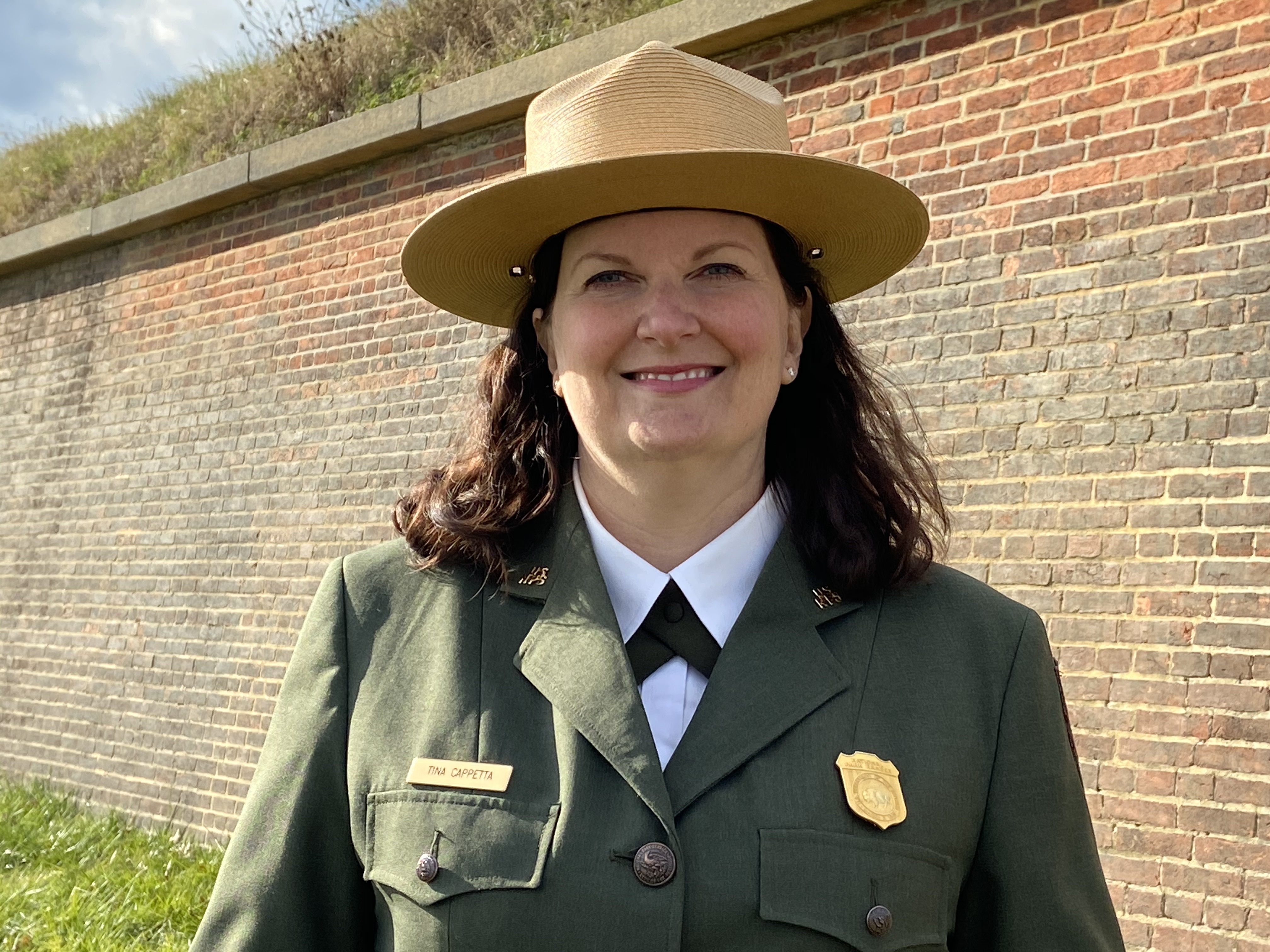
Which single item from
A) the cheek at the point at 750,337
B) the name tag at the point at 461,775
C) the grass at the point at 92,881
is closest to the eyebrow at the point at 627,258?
the cheek at the point at 750,337

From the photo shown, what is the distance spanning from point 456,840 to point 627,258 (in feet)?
3.17

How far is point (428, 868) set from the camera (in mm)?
1824

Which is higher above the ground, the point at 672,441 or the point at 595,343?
the point at 595,343

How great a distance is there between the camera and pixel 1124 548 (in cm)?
443

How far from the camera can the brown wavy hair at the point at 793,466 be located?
7.16ft

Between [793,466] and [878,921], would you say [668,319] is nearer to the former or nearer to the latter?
[793,466]

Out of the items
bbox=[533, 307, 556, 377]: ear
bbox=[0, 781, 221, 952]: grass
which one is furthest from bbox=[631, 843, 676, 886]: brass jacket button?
bbox=[0, 781, 221, 952]: grass

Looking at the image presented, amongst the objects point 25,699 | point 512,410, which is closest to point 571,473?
point 512,410

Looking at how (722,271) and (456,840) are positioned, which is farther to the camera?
(722,271)

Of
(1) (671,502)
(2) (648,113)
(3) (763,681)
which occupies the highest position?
(2) (648,113)

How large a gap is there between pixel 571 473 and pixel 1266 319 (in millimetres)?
2881

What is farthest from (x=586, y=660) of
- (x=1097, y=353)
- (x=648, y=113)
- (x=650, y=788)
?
(x=1097, y=353)

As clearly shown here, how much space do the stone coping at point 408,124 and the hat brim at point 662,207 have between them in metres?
3.18

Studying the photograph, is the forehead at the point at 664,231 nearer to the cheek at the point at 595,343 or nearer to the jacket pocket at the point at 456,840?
the cheek at the point at 595,343
